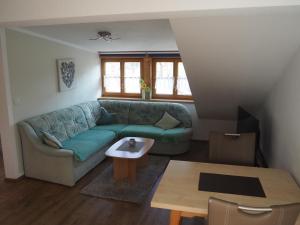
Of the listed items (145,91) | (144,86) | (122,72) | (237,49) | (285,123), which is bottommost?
(285,123)

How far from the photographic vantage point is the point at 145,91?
18.7 ft

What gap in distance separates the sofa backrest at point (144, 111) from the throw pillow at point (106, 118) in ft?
0.49

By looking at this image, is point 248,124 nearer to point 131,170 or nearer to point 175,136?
point 175,136

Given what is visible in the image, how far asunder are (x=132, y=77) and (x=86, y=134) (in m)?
2.15

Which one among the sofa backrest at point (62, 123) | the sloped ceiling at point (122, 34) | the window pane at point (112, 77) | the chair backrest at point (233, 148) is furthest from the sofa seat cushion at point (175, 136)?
the window pane at point (112, 77)

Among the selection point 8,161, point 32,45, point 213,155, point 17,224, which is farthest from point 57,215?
point 32,45

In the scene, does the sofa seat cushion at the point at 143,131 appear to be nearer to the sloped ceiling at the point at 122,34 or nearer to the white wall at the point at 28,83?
the white wall at the point at 28,83

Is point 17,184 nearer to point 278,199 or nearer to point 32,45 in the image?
point 32,45

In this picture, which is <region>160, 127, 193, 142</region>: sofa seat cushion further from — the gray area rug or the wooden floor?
the wooden floor

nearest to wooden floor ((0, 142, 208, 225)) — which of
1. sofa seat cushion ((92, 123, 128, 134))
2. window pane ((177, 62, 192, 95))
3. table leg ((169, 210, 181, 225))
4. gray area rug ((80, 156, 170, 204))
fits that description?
gray area rug ((80, 156, 170, 204))

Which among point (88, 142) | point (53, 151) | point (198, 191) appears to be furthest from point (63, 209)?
point (198, 191)

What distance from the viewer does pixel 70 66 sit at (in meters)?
4.70

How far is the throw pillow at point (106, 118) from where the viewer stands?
205 inches

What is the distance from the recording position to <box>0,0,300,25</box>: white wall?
1657 millimetres
